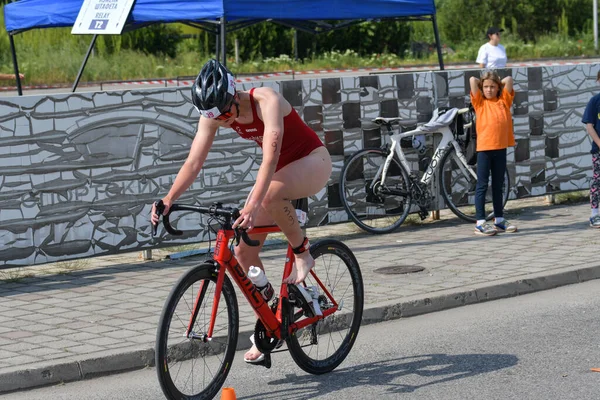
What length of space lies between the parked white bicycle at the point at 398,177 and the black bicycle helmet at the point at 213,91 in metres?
5.71

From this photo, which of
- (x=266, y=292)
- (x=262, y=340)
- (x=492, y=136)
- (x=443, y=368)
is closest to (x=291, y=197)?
(x=266, y=292)

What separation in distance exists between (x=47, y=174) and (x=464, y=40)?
4608 centimetres

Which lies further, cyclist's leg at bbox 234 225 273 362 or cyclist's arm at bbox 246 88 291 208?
cyclist's leg at bbox 234 225 273 362

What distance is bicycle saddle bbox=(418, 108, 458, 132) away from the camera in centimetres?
1158

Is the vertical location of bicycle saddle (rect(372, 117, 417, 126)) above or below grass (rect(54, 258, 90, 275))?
above

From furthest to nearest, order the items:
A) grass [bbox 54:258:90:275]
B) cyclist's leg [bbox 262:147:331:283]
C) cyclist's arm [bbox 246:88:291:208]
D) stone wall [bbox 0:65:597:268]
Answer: grass [bbox 54:258:90:275] < stone wall [bbox 0:65:597:268] < cyclist's leg [bbox 262:147:331:283] < cyclist's arm [bbox 246:88:291:208]

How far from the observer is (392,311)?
7.91 m

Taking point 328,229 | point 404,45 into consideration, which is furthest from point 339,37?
point 328,229

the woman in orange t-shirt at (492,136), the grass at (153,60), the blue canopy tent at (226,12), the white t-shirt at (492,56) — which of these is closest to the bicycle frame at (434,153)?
the woman in orange t-shirt at (492,136)

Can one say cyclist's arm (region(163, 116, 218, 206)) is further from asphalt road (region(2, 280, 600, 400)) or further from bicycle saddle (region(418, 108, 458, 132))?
bicycle saddle (region(418, 108, 458, 132))

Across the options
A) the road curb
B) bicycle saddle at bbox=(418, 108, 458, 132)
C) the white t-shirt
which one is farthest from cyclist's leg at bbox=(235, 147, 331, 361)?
the white t-shirt

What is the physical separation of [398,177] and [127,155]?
321 cm

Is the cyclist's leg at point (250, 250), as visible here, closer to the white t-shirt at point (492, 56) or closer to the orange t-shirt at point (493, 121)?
the orange t-shirt at point (493, 121)

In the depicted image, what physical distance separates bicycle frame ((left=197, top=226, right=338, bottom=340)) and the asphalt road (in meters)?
0.38
